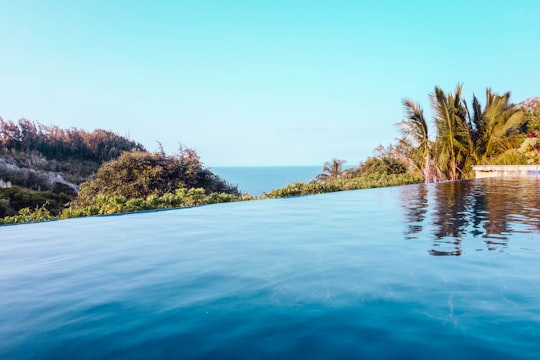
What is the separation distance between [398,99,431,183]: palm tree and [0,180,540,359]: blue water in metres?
10.6

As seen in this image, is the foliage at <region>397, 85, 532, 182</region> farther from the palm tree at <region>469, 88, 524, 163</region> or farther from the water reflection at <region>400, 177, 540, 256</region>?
the water reflection at <region>400, 177, 540, 256</region>

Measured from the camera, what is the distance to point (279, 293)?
2.33 meters

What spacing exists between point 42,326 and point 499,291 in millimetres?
2758

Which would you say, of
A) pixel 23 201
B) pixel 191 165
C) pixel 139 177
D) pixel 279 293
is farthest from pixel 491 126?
pixel 23 201

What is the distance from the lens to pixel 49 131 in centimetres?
2466

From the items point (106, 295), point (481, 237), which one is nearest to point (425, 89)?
point (481, 237)

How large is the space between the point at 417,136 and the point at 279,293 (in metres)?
14.5

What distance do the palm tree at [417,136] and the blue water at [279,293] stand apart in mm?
10647

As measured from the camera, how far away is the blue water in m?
1.66

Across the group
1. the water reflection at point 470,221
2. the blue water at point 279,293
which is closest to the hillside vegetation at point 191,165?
the blue water at point 279,293

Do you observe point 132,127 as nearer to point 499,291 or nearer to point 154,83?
point 154,83

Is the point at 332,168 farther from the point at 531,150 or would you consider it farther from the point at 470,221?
the point at 470,221

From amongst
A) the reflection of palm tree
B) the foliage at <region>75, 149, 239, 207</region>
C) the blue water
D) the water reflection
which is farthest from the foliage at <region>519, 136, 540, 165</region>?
the reflection of palm tree

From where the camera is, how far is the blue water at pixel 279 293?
5.44 feet
